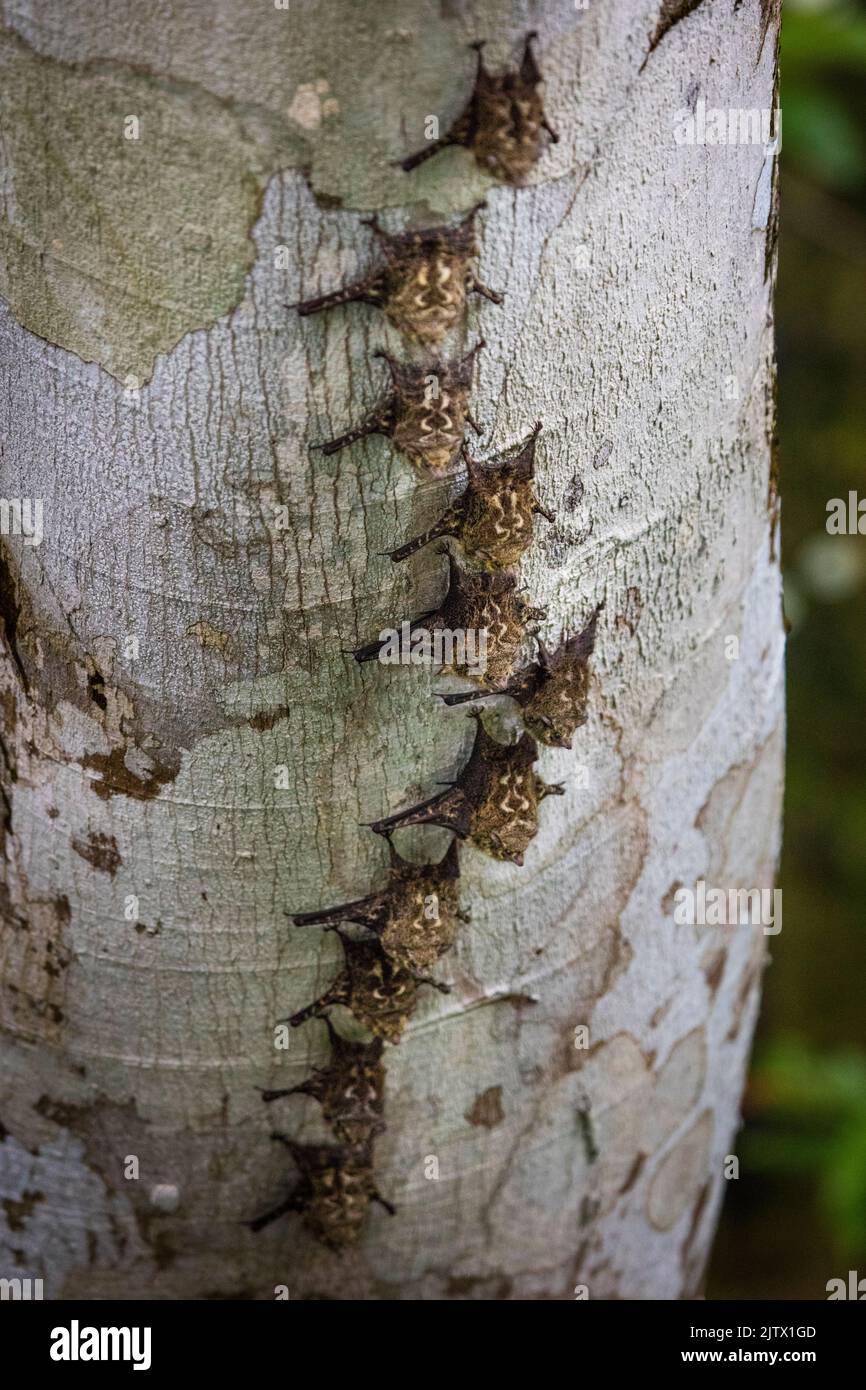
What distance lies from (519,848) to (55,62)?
1185 millimetres

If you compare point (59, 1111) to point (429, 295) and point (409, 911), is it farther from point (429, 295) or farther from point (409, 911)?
point (429, 295)

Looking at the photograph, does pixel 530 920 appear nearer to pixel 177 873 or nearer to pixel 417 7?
pixel 177 873

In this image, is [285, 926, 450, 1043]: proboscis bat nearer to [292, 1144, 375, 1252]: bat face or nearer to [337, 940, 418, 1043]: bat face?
[337, 940, 418, 1043]: bat face

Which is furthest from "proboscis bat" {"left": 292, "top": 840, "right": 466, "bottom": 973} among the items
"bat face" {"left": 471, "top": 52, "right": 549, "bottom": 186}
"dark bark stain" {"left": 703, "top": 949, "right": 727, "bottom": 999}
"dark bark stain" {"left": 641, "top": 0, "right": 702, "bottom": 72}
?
"dark bark stain" {"left": 641, "top": 0, "right": 702, "bottom": 72}

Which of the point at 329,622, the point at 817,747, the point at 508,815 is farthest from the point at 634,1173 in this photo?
the point at 817,747

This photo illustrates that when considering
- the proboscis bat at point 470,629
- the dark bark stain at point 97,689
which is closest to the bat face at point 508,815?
the proboscis bat at point 470,629

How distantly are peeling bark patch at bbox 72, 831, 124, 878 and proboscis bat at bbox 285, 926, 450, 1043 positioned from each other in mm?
339

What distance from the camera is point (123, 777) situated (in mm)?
1793

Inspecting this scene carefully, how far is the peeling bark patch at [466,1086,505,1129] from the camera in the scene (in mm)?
2158

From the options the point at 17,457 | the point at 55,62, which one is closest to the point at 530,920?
the point at 17,457

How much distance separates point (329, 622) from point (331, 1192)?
3.53ft

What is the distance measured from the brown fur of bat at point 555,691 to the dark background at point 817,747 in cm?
253

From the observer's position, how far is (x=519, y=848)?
6.16 ft

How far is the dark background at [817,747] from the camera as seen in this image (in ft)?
15.1
